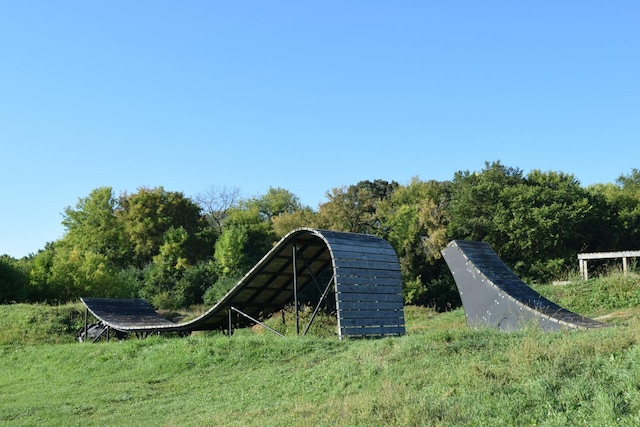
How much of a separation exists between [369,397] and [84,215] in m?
43.0

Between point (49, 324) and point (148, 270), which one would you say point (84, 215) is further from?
point (49, 324)

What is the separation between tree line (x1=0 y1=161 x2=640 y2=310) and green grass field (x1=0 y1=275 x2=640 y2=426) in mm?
18882

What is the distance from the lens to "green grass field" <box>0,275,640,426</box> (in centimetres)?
568

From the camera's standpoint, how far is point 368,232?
128 feet

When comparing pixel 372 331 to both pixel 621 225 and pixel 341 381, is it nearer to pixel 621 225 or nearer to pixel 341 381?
pixel 341 381

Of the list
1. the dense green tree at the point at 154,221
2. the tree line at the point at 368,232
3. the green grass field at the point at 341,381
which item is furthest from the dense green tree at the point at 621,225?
the green grass field at the point at 341,381

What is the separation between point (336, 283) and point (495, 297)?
3122 millimetres

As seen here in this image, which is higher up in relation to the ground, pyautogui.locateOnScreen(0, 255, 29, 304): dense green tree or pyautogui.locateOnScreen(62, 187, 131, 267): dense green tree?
pyautogui.locateOnScreen(62, 187, 131, 267): dense green tree

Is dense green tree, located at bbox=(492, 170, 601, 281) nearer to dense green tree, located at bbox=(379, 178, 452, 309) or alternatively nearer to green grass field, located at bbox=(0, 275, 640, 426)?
dense green tree, located at bbox=(379, 178, 452, 309)

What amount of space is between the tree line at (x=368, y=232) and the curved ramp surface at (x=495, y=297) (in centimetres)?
1984

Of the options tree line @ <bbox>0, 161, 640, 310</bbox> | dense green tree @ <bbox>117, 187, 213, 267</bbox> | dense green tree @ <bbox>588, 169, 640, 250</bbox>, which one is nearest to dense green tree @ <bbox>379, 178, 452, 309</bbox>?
tree line @ <bbox>0, 161, 640, 310</bbox>

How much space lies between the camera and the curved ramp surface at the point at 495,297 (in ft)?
37.5

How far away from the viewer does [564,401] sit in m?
5.48

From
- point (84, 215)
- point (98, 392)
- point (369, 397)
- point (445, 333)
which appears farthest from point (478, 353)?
point (84, 215)
